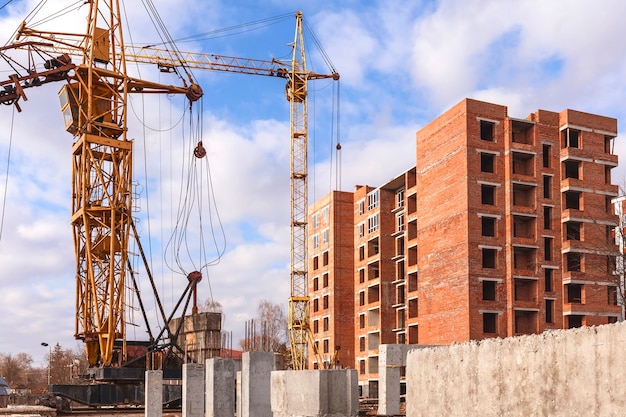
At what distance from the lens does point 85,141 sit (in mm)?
31234

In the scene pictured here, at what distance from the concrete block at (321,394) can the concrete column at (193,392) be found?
876 centimetres

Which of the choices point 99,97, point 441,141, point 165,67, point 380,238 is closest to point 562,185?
point 441,141

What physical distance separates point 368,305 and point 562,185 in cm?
1950

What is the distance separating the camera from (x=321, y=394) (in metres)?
10.7

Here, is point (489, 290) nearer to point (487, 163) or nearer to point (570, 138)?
point (487, 163)

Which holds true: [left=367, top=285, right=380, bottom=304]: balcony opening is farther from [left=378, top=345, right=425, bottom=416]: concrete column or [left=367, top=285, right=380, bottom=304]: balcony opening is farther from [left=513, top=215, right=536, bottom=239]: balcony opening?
[left=378, top=345, right=425, bottom=416]: concrete column

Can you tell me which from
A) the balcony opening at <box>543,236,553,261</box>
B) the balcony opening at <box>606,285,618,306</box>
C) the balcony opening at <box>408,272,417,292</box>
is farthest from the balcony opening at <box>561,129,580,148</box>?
the balcony opening at <box>408,272,417,292</box>

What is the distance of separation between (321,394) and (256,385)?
161 inches

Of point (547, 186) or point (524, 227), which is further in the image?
point (547, 186)

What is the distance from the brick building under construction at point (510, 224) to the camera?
43.4 meters

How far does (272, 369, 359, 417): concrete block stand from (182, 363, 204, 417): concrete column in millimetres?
8758

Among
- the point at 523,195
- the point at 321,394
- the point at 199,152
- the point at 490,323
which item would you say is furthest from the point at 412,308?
the point at 321,394

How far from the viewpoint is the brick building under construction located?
43.4 metres

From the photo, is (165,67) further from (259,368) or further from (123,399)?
(259,368)
